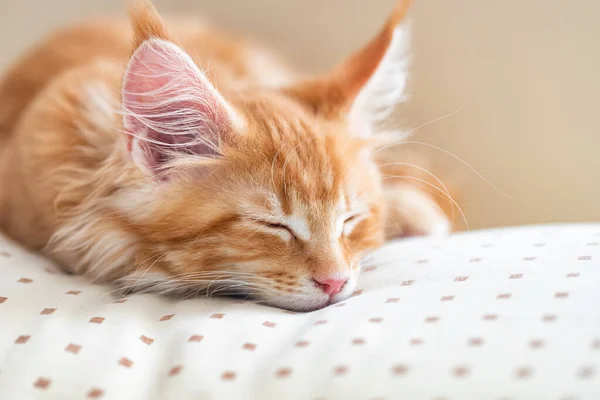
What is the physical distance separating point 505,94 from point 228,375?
1490mm

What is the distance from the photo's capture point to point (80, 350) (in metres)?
0.94

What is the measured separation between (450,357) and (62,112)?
108 cm

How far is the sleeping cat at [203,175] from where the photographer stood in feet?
3.85

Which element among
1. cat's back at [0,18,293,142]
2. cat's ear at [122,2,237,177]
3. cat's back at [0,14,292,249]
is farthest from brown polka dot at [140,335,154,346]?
cat's back at [0,18,293,142]

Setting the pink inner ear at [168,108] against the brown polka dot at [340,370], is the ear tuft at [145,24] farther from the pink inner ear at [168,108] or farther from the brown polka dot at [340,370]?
the brown polka dot at [340,370]

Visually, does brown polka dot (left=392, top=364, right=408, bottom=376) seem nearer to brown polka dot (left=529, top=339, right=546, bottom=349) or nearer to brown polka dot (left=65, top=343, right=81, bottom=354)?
brown polka dot (left=529, top=339, right=546, bottom=349)

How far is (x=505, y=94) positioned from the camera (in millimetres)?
2020

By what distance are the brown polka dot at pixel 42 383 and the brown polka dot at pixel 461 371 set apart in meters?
0.56

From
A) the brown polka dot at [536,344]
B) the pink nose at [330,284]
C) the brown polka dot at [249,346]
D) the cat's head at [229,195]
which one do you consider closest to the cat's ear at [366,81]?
the cat's head at [229,195]

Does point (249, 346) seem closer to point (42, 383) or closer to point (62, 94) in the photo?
point (42, 383)

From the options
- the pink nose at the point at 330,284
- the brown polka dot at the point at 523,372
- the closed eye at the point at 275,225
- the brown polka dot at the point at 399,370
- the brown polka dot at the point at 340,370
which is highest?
the closed eye at the point at 275,225

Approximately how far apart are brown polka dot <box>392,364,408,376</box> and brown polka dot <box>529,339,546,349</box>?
0.17 m

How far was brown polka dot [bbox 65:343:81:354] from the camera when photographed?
93 centimetres

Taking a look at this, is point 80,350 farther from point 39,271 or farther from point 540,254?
point 540,254
